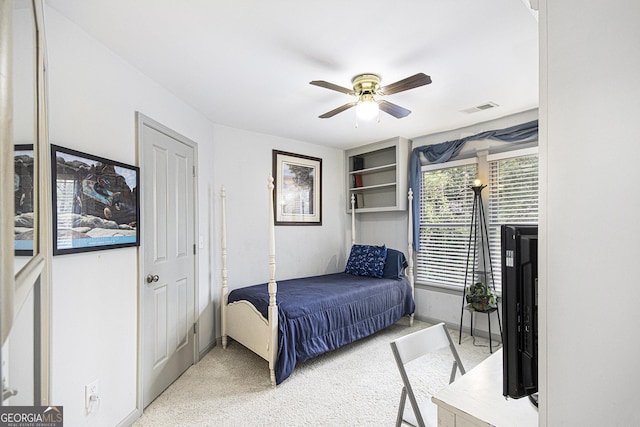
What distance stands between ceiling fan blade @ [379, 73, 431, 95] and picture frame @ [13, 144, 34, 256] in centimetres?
192

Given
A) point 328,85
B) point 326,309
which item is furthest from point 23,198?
point 326,309

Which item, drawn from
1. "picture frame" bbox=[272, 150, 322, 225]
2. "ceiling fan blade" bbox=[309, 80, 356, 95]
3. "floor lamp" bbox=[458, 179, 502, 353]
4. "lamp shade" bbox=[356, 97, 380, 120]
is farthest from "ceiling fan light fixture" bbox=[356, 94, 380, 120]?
"picture frame" bbox=[272, 150, 322, 225]

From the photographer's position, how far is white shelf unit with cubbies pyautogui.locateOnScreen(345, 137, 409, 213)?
4105mm

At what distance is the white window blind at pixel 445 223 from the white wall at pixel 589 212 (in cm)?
312

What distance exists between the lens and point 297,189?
4203 millimetres

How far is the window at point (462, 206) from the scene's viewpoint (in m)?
3.16

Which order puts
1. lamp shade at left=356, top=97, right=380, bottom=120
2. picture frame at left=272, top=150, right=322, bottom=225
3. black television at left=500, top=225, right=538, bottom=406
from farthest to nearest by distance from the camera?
picture frame at left=272, top=150, right=322, bottom=225, lamp shade at left=356, top=97, right=380, bottom=120, black television at left=500, top=225, right=538, bottom=406

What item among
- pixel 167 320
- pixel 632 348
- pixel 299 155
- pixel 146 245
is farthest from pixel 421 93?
pixel 167 320

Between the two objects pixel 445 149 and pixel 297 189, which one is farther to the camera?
pixel 297 189

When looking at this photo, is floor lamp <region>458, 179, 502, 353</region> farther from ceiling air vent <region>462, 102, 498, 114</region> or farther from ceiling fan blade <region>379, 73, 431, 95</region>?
ceiling fan blade <region>379, 73, 431, 95</region>

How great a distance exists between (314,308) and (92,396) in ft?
5.57

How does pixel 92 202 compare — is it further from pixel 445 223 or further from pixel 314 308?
pixel 445 223

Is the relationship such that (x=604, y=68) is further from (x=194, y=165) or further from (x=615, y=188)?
(x=194, y=165)

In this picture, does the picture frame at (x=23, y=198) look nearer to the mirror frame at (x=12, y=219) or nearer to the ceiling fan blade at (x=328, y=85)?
the mirror frame at (x=12, y=219)
